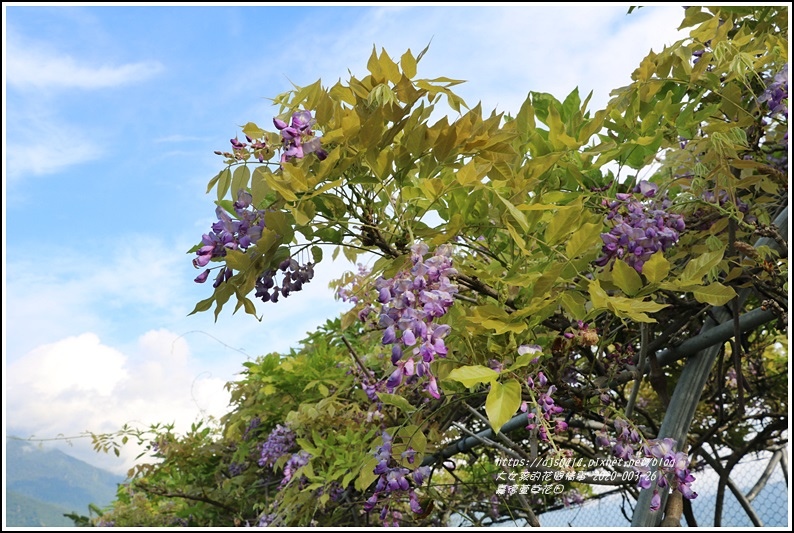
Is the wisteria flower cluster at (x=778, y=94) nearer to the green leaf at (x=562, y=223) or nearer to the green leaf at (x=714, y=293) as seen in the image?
the green leaf at (x=714, y=293)

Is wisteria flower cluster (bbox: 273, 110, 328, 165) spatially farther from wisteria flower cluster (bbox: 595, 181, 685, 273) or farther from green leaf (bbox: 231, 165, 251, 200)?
wisteria flower cluster (bbox: 595, 181, 685, 273)

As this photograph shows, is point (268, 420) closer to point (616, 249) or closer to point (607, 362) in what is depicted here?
point (607, 362)

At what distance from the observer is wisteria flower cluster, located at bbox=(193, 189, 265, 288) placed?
3.04 ft

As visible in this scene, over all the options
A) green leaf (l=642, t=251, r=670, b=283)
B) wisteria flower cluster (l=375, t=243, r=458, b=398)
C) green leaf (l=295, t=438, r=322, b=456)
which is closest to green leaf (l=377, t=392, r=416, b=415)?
wisteria flower cluster (l=375, t=243, r=458, b=398)

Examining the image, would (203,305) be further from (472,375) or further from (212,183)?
(472,375)

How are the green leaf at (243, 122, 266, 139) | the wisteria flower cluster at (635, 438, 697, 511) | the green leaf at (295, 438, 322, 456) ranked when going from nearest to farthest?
the green leaf at (243, 122, 266, 139) < the wisteria flower cluster at (635, 438, 697, 511) < the green leaf at (295, 438, 322, 456)

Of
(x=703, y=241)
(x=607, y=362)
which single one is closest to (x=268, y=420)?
(x=607, y=362)

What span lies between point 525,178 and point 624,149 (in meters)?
0.34

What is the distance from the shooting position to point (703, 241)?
1.48 metres

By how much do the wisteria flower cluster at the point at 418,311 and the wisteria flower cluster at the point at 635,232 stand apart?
431mm

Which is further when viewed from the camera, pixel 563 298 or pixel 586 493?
pixel 586 493

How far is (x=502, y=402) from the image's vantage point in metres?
0.80

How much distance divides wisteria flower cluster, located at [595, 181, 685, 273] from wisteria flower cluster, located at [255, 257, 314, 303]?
0.52 m

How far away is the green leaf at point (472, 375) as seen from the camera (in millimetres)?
788
